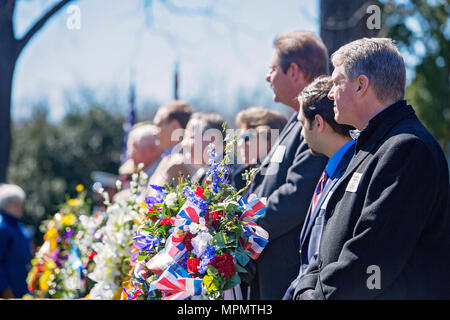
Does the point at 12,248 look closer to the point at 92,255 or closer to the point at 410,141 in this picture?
the point at 92,255

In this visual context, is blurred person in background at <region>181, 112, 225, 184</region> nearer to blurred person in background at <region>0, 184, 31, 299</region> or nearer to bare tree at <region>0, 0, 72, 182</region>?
blurred person in background at <region>0, 184, 31, 299</region>

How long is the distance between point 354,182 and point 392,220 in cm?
25

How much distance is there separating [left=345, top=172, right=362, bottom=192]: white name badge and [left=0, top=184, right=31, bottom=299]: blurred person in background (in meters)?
4.39

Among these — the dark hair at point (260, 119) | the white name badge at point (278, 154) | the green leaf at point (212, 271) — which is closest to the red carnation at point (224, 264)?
the green leaf at point (212, 271)

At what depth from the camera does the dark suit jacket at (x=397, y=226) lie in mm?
2154

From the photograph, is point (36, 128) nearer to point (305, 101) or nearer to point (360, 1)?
point (360, 1)

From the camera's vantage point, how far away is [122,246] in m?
3.67

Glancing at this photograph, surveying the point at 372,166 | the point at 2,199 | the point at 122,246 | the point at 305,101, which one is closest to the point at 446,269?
the point at 372,166

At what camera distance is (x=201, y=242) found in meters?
2.57

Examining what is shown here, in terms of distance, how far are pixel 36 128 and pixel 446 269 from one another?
16.0 m

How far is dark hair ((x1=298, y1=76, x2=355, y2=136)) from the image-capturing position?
116 inches

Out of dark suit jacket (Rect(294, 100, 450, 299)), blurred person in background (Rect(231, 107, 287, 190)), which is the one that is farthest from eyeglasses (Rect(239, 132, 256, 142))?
dark suit jacket (Rect(294, 100, 450, 299))

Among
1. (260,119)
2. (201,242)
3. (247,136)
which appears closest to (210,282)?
(201,242)

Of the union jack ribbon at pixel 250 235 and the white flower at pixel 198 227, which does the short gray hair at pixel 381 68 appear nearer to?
the union jack ribbon at pixel 250 235
